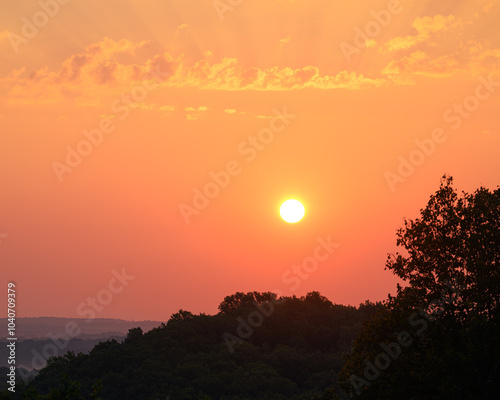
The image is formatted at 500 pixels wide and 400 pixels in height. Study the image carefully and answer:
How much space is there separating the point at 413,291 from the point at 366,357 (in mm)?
4541

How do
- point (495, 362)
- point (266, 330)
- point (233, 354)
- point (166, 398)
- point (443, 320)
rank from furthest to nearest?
point (266, 330) < point (233, 354) < point (166, 398) < point (443, 320) < point (495, 362)

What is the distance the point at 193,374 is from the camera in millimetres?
97812

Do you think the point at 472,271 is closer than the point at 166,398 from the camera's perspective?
Yes

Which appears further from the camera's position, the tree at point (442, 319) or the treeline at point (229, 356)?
the treeline at point (229, 356)

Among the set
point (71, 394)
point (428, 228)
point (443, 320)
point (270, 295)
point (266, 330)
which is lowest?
point (71, 394)

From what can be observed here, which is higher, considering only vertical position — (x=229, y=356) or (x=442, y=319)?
(x=229, y=356)

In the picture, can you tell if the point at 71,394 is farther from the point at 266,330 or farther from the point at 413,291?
the point at 266,330

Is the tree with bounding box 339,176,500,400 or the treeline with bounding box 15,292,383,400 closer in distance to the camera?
the tree with bounding box 339,176,500,400

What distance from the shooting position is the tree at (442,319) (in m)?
33.1

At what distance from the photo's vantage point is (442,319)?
35500 mm

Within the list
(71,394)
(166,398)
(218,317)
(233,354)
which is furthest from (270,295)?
(71,394)

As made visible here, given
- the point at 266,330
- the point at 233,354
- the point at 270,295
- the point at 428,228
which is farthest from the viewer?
the point at 270,295

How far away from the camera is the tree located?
3312 centimetres

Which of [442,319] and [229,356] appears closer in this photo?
[442,319]
